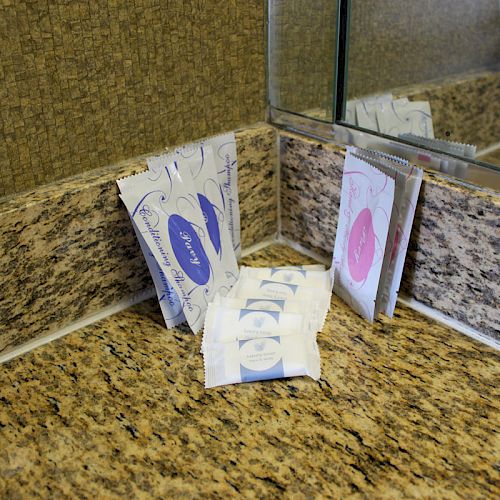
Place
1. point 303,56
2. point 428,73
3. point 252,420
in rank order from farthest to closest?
1. point 428,73
2. point 303,56
3. point 252,420

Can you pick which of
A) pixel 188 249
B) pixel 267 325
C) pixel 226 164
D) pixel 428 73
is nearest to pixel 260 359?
pixel 267 325

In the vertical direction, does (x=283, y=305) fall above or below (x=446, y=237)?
below

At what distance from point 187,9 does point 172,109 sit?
12 centimetres

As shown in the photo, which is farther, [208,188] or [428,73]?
[428,73]

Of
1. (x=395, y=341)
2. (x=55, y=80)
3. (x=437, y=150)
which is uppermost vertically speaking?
(x=55, y=80)

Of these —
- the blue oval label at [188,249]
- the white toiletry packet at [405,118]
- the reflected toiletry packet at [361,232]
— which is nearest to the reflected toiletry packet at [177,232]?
the blue oval label at [188,249]

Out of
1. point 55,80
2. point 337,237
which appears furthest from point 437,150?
point 55,80

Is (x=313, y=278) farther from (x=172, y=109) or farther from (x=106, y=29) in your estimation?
(x=106, y=29)

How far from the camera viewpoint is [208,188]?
748 millimetres

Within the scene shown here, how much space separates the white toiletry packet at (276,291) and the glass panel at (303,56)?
238 mm

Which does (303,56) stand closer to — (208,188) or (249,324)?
(208,188)

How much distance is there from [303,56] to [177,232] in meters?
0.32

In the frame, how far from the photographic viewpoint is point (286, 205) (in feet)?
2.85

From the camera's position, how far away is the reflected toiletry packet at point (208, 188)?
718 millimetres
